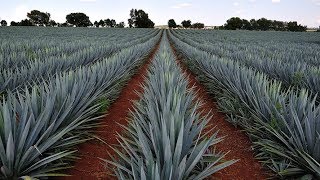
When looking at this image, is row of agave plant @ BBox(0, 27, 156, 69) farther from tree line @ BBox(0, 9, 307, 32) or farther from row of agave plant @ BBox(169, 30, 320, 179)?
tree line @ BBox(0, 9, 307, 32)

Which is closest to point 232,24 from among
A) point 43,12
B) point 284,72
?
point 43,12

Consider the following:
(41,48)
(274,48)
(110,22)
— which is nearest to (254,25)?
(110,22)

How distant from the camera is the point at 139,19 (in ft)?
289

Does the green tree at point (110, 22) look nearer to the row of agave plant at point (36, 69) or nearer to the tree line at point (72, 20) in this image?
the tree line at point (72, 20)

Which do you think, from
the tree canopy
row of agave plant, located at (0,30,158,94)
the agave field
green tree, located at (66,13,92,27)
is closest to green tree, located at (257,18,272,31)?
the tree canopy

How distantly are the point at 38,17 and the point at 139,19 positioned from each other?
1147 inches

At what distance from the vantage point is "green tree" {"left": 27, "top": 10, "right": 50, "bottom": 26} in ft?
272

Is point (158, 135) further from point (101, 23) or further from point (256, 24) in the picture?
point (101, 23)

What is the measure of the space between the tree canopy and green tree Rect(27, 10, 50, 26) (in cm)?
2519

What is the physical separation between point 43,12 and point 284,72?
91.6 m

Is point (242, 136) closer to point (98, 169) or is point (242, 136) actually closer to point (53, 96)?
point (98, 169)

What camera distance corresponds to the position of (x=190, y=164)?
201 cm

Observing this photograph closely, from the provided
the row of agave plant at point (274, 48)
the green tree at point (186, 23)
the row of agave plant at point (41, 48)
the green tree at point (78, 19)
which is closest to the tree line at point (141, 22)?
the green tree at point (78, 19)

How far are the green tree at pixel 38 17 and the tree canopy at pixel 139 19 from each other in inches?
992
